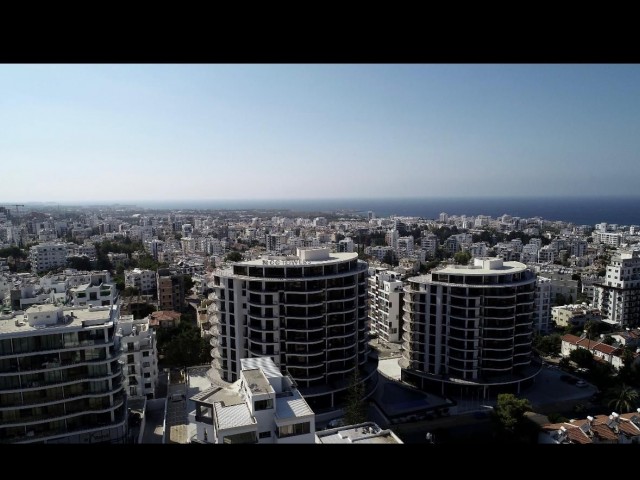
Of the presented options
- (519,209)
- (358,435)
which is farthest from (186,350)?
(519,209)

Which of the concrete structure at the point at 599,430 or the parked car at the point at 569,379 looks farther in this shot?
the parked car at the point at 569,379

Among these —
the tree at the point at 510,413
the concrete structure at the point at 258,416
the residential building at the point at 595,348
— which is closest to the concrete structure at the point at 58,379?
the concrete structure at the point at 258,416

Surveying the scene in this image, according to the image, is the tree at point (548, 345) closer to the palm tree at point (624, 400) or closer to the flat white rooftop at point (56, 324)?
the palm tree at point (624, 400)

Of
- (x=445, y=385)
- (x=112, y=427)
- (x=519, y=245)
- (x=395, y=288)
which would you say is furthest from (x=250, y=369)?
(x=519, y=245)

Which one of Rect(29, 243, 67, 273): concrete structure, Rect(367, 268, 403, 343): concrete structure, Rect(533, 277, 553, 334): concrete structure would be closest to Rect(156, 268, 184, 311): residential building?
Rect(367, 268, 403, 343): concrete structure

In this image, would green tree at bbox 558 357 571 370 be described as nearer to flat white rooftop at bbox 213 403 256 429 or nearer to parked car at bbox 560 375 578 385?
parked car at bbox 560 375 578 385

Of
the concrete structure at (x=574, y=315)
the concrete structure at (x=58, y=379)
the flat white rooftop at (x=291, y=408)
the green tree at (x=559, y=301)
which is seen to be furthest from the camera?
the green tree at (x=559, y=301)
